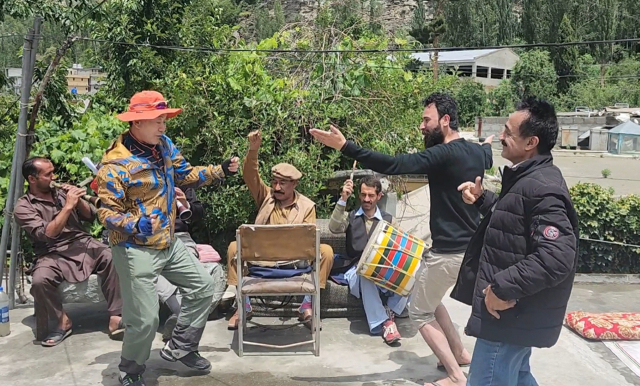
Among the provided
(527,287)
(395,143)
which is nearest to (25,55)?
(395,143)

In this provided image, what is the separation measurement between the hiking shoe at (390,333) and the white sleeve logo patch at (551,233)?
216 centimetres

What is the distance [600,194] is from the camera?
709 centimetres

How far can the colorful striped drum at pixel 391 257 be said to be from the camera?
4535 mm

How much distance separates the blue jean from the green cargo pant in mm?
1743

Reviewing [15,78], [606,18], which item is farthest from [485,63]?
[15,78]

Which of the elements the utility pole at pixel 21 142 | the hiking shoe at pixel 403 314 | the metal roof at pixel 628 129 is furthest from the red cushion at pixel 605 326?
the metal roof at pixel 628 129

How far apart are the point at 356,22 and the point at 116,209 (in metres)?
4.34

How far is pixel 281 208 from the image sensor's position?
500 cm

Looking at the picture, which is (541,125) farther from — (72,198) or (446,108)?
(72,198)

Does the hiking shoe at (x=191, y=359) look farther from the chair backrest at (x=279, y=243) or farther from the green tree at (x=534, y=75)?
the green tree at (x=534, y=75)

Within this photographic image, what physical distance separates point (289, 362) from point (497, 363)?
1.77m

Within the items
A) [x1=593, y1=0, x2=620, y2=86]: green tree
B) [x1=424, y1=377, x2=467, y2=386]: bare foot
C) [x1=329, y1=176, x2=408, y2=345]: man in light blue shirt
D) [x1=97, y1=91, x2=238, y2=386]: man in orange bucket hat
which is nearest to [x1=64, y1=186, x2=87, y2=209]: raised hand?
[x1=97, y1=91, x2=238, y2=386]: man in orange bucket hat

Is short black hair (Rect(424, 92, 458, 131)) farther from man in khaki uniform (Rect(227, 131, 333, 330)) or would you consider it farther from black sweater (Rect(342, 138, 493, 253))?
man in khaki uniform (Rect(227, 131, 333, 330))

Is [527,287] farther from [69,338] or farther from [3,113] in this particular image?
[3,113]
